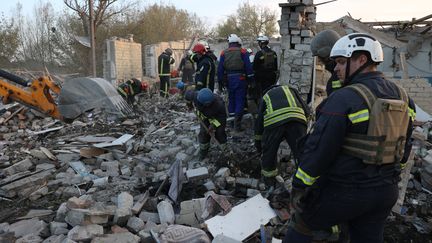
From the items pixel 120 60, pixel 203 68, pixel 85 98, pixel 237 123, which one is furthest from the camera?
pixel 120 60

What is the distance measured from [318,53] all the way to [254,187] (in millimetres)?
1796

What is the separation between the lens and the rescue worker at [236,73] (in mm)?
6684

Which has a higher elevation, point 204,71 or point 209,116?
point 204,71

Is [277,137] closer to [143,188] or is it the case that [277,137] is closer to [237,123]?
[143,188]

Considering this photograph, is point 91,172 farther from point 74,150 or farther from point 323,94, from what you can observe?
point 323,94

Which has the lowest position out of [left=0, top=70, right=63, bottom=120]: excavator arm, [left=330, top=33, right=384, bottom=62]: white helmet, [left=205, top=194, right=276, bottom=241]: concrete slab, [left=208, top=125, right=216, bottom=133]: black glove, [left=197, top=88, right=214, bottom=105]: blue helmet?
[left=205, top=194, right=276, bottom=241]: concrete slab

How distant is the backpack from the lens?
2207 millimetres

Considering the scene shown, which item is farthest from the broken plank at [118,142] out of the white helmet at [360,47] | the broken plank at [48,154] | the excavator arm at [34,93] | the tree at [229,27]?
the tree at [229,27]

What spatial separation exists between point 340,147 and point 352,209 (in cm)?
40

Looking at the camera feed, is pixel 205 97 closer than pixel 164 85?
Yes

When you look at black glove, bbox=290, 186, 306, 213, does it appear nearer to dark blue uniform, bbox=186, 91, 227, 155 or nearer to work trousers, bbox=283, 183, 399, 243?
work trousers, bbox=283, 183, 399, 243

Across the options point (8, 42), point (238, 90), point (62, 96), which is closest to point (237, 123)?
point (238, 90)

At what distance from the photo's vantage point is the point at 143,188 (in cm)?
476

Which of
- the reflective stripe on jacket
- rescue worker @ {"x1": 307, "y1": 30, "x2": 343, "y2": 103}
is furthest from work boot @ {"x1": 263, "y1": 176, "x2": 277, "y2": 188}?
rescue worker @ {"x1": 307, "y1": 30, "x2": 343, "y2": 103}
